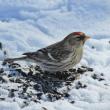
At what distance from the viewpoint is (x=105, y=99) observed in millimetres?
6648

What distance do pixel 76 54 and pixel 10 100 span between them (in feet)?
4.33

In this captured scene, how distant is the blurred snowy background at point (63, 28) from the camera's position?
710cm

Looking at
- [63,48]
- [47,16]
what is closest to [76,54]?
[63,48]

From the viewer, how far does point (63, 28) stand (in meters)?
9.23

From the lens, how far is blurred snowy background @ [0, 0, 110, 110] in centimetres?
710

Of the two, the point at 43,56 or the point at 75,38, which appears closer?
the point at 43,56

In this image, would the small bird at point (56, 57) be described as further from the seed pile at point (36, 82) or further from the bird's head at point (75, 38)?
the seed pile at point (36, 82)

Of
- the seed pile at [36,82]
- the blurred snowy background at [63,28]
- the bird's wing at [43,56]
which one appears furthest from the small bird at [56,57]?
the blurred snowy background at [63,28]

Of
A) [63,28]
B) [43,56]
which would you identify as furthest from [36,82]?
[63,28]


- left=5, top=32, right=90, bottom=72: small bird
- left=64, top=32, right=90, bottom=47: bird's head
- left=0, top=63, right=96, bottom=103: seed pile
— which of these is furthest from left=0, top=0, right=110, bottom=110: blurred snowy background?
left=64, top=32, right=90, bottom=47: bird's head

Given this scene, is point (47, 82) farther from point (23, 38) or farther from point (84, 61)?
point (23, 38)

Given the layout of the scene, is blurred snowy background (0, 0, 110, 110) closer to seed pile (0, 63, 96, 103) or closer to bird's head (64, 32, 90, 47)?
seed pile (0, 63, 96, 103)

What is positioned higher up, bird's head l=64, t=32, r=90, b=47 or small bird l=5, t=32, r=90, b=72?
bird's head l=64, t=32, r=90, b=47

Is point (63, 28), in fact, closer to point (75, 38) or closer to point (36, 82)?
point (75, 38)
